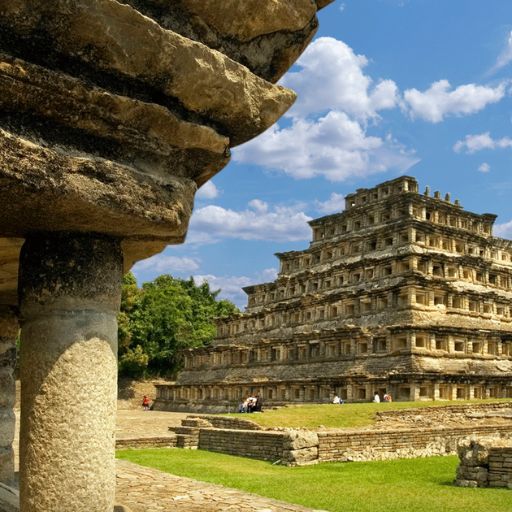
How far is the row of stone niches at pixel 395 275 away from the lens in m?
40.2

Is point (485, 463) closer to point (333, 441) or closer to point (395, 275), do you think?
point (333, 441)

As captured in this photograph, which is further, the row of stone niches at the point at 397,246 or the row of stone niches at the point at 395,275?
the row of stone niches at the point at 397,246

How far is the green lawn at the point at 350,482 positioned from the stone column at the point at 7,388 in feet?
16.0

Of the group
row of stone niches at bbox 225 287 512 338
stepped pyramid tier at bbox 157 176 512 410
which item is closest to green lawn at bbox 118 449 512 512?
stepped pyramid tier at bbox 157 176 512 410

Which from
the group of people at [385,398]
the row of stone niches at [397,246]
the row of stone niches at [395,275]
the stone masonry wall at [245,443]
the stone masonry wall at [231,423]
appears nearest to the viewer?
the stone masonry wall at [245,443]

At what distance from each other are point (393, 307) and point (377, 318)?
4.34 ft

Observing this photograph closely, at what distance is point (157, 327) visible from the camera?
5359cm

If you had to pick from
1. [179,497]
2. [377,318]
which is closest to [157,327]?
[377,318]

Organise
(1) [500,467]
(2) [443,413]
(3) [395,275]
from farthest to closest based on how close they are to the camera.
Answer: (3) [395,275], (2) [443,413], (1) [500,467]

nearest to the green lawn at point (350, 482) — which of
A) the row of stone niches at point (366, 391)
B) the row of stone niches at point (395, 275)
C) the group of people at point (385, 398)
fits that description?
the group of people at point (385, 398)

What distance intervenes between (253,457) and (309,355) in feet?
77.6

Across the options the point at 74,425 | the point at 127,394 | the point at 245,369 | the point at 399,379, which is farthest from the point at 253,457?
the point at 127,394

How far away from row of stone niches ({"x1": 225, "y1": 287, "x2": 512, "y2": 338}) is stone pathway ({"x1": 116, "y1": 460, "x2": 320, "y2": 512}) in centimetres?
2884

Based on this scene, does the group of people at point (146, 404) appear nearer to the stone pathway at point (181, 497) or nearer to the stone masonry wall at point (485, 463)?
the stone masonry wall at point (485, 463)
